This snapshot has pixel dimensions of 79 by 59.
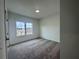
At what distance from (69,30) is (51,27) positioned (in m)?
5.79

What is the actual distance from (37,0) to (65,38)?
2.38m

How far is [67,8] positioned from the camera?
1.32 meters

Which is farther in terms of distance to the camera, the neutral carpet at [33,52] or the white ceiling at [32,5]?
the white ceiling at [32,5]

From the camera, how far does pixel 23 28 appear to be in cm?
685

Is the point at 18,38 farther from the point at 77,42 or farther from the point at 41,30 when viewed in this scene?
the point at 77,42

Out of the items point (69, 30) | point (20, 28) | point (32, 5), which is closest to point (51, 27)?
point (20, 28)

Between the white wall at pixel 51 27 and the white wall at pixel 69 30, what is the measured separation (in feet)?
15.5

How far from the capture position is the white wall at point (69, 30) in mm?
1278

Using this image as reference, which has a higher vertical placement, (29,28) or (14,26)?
(14,26)

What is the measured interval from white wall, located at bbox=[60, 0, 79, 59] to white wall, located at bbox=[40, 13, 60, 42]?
4736 mm

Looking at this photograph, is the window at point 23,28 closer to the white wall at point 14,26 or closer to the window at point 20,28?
the window at point 20,28

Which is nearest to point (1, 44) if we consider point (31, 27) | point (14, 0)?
point (14, 0)

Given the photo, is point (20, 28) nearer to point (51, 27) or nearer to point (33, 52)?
point (51, 27)

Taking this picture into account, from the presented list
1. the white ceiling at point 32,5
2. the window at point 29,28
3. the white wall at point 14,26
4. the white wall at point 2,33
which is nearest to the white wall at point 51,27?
the white wall at point 14,26
